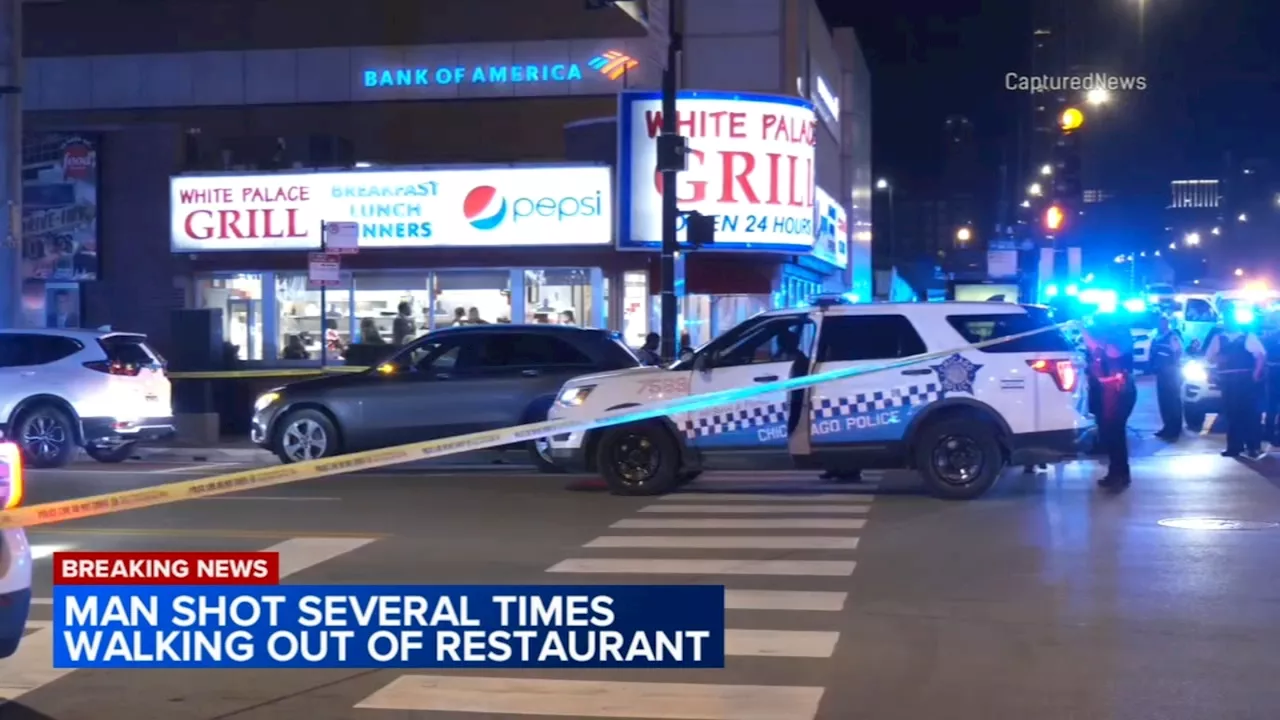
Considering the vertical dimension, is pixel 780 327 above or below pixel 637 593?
above

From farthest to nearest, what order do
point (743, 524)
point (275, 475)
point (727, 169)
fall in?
1. point (727, 169)
2. point (743, 524)
3. point (275, 475)

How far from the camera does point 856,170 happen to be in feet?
162

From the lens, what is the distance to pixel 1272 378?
1831 centimetres

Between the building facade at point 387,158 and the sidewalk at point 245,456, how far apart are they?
570cm

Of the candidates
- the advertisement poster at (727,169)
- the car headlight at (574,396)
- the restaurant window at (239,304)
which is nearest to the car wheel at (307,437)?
the car headlight at (574,396)

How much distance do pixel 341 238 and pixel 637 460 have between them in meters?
7.74

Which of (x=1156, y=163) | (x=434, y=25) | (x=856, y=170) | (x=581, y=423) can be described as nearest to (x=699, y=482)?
(x=581, y=423)

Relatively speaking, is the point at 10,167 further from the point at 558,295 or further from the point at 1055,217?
the point at 1055,217

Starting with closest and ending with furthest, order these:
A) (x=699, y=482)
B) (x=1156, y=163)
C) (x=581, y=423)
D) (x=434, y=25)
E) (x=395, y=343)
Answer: (x=581, y=423) → (x=699, y=482) → (x=395, y=343) → (x=434, y=25) → (x=1156, y=163)

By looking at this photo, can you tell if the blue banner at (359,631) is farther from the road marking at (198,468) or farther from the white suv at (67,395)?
the white suv at (67,395)

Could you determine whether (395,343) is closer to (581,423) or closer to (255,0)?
(255,0)

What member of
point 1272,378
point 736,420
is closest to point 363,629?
point 736,420

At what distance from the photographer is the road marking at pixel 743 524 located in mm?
12328

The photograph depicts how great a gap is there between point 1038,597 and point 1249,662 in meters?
1.83
